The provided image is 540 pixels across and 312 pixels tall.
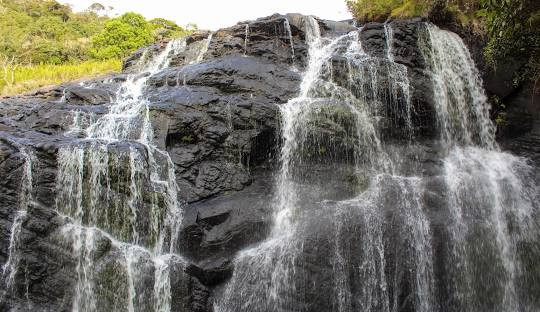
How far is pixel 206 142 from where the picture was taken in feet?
32.9

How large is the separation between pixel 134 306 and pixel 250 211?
2.73 m

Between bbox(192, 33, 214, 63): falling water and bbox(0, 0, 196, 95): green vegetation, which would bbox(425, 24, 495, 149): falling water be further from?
bbox(0, 0, 196, 95): green vegetation

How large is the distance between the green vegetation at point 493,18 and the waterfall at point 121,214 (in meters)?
8.08

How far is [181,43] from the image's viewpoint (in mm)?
15023

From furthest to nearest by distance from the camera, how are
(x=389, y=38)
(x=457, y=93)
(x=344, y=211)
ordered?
(x=389, y=38), (x=457, y=93), (x=344, y=211)

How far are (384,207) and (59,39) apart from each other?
25.6 m

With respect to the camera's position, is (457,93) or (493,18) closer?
(493,18)

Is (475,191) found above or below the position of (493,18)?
below

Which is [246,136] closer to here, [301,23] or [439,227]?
[439,227]

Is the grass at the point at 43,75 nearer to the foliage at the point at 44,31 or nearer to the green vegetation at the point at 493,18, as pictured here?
the foliage at the point at 44,31

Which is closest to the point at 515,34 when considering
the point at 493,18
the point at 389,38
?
the point at 493,18

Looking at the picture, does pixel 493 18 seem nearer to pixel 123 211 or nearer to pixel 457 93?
pixel 457 93

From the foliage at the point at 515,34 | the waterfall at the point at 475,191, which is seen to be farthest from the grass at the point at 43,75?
the foliage at the point at 515,34

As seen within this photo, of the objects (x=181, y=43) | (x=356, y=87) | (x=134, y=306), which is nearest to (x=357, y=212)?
(x=356, y=87)
